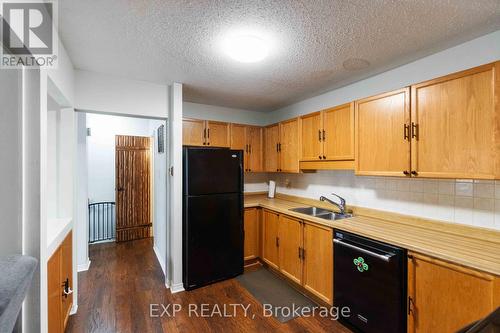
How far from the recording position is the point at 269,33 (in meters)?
1.67

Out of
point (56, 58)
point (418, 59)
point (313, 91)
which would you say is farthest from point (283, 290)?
point (56, 58)

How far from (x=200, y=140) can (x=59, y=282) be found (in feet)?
6.88

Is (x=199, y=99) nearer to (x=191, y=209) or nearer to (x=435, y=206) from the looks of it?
(x=191, y=209)

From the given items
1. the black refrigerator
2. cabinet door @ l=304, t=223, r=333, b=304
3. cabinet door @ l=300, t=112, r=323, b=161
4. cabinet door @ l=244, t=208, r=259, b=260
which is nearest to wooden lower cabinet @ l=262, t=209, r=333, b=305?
cabinet door @ l=304, t=223, r=333, b=304

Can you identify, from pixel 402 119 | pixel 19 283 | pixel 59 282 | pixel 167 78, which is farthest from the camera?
pixel 167 78

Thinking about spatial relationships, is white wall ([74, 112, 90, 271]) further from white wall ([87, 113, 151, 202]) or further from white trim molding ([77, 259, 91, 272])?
white wall ([87, 113, 151, 202])

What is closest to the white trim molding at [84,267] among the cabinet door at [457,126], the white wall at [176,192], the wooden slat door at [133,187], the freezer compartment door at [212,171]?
the wooden slat door at [133,187]

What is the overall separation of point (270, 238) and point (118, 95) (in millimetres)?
2474

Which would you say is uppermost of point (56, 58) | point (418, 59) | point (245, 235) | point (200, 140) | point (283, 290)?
point (418, 59)

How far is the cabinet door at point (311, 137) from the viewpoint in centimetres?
278

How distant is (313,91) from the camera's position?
3016 mm

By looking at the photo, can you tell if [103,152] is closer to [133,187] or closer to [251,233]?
[133,187]

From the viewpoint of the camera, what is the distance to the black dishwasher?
170 cm

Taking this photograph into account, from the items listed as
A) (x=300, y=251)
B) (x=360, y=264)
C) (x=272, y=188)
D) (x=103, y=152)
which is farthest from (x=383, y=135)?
(x=103, y=152)
